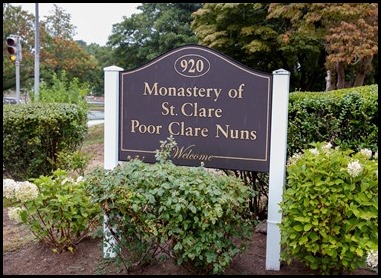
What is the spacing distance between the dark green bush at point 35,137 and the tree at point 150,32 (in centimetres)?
1383

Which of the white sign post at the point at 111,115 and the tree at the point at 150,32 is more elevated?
the tree at the point at 150,32

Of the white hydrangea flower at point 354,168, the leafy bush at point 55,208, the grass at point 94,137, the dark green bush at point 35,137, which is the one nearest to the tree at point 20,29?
the grass at point 94,137

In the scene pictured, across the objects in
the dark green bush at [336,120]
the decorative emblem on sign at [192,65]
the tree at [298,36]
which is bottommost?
the dark green bush at [336,120]

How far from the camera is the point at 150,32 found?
19938mm

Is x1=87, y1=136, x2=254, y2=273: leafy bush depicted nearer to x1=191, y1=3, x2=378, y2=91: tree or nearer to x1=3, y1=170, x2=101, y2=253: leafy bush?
x1=3, y1=170, x2=101, y2=253: leafy bush

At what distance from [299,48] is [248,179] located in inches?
408

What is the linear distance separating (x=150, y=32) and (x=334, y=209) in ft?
61.0

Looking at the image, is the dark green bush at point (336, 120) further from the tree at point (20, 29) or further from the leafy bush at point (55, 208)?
the tree at point (20, 29)

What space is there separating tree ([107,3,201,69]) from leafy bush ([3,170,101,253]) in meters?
15.7

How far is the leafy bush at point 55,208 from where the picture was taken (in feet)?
9.09

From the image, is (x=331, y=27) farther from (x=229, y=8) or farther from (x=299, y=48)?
(x=229, y=8)

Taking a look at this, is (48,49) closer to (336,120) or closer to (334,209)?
(336,120)

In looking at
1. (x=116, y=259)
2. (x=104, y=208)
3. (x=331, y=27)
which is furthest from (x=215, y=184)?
(x=331, y=27)

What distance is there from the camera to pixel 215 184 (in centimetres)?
244
